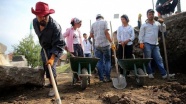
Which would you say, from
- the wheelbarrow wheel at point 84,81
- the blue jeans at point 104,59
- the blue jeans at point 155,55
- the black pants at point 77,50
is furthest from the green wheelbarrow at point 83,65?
the blue jeans at point 155,55

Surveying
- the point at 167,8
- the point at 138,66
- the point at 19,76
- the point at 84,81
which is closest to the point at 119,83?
the point at 138,66

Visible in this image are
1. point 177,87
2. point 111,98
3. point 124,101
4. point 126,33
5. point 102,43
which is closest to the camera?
point 124,101

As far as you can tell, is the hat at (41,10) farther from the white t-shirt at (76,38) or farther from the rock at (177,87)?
the rock at (177,87)

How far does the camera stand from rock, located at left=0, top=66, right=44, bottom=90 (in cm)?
438

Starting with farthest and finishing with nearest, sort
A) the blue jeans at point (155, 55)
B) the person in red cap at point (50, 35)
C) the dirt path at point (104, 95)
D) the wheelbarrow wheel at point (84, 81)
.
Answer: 1. the blue jeans at point (155, 55)
2. the wheelbarrow wheel at point (84, 81)
3. the person in red cap at point (50, 35)
4. the dirt path at point (104, 95)

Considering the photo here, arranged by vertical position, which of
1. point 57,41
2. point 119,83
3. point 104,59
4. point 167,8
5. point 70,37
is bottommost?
point 119,83

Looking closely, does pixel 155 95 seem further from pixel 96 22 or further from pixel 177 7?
pixel 177 7

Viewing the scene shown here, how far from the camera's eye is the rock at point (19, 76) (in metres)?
4.38

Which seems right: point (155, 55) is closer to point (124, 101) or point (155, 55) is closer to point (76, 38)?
point (76, 38)

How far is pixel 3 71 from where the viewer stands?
14.3 ft

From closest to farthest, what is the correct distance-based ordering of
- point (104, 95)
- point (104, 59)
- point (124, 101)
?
point (124, 101), point (104, 95), point (104, 59)

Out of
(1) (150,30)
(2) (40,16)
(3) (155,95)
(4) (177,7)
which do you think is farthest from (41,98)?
(4) (177,7)

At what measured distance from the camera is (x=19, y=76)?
4543mm

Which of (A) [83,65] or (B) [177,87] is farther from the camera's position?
(A) [83,65]
